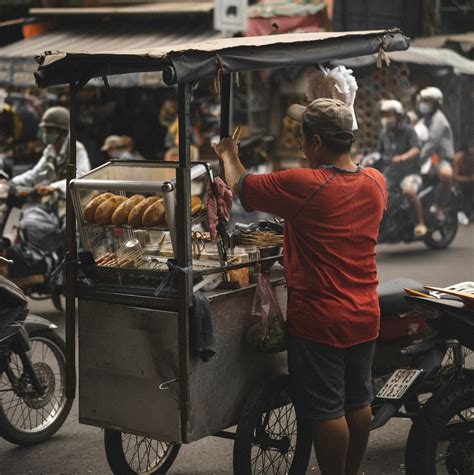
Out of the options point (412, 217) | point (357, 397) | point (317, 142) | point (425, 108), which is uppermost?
point (317, 142)

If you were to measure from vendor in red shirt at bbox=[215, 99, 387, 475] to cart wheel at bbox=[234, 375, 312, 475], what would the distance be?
0.19 metres

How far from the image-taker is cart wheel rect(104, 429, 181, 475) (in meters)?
4.71

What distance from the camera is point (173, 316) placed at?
4.20 metres

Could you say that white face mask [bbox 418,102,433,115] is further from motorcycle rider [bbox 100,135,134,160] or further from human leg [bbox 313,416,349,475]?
human leg [bbox 313,416,349,475]

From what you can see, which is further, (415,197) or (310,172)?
(415,197)

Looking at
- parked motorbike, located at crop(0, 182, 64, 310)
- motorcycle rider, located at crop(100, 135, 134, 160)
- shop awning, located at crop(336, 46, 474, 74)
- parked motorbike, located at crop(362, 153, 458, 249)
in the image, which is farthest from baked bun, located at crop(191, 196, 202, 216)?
shop awning, located at crop(336, 46, 474, 74)

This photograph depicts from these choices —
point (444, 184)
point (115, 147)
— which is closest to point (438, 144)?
→ point (444, 184)

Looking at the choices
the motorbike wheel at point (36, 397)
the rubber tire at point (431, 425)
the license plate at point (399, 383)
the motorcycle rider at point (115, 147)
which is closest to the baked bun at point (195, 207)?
the license plate at point (399, 383)

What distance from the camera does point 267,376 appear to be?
183 inches

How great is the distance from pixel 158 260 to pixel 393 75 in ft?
37.5

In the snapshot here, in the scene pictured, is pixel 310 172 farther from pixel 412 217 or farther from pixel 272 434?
pixel 412 217

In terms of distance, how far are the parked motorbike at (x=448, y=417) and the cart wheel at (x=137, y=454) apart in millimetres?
1187

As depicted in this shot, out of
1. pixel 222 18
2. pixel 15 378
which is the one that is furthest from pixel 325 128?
pixel 222 18

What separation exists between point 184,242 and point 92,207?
62 centimetres
